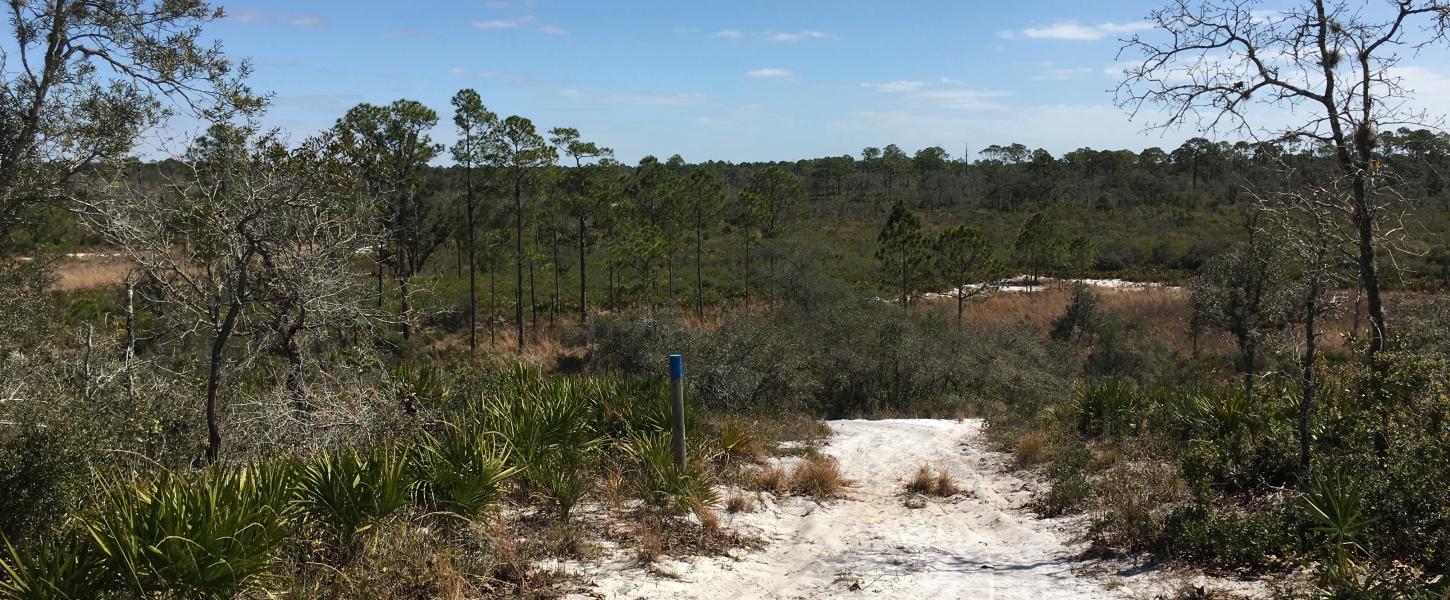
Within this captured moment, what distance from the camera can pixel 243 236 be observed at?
22.6 feet

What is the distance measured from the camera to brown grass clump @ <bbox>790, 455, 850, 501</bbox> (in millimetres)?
9016

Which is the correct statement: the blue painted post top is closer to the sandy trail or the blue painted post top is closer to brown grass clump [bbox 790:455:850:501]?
the sandy trail

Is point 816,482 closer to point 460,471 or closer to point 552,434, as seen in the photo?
point 552,434

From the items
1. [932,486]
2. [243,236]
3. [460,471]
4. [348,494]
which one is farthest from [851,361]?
[348,494]

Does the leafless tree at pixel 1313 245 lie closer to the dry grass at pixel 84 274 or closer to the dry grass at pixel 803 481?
the dry grass at pixel 803 481

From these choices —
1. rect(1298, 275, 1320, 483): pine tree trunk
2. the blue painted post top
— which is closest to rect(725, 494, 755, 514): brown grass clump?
the blue painted post top

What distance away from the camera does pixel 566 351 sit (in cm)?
3028

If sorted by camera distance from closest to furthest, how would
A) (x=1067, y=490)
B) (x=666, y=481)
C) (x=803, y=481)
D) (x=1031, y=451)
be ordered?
(x=666, y=481), (x=1067, y=490), (x=803, y=481), (x=1031, y=451)

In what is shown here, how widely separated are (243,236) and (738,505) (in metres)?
4.96

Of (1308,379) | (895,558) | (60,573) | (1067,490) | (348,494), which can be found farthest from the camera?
(1067,490)

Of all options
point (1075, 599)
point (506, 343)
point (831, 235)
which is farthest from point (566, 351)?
point (831, 235)

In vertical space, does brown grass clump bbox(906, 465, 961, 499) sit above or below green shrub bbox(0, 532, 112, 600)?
below

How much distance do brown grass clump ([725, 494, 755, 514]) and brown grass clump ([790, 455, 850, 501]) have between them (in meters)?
1.05

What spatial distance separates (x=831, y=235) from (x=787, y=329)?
46.5 meters
